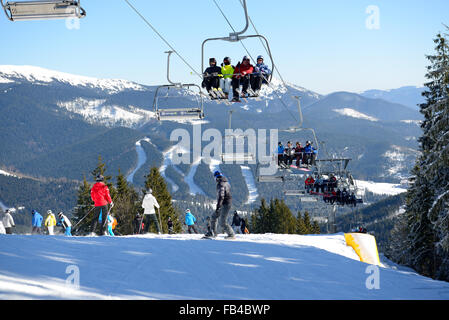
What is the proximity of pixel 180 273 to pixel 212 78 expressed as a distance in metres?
7.94

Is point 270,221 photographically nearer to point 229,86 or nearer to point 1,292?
point 229,86

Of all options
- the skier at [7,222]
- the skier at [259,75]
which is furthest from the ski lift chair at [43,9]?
the skier at [7,222]

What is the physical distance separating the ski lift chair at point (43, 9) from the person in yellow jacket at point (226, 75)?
7498 mm

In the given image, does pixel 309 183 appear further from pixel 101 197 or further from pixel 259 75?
pixel 101 197

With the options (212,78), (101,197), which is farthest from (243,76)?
(101,197)

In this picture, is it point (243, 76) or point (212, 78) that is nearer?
point (243, 76)

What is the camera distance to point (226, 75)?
1489 cm

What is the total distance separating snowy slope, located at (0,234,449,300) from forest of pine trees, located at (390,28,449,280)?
9264mm

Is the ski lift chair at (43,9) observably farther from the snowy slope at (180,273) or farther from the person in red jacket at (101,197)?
the person in red jacket at (101,197)

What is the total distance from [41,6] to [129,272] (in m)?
4.50
